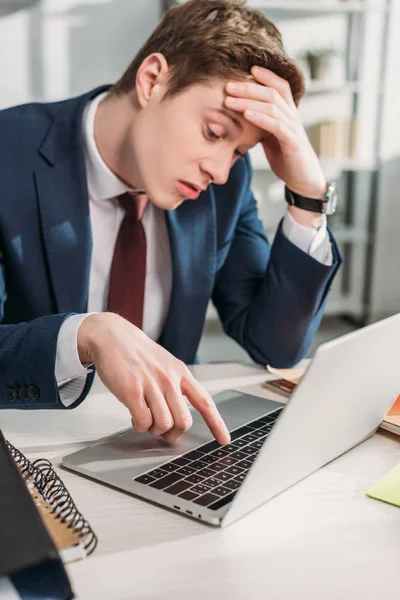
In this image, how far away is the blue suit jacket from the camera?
1.27 m

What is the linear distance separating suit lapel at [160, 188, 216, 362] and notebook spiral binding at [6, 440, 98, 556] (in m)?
→ 0.65

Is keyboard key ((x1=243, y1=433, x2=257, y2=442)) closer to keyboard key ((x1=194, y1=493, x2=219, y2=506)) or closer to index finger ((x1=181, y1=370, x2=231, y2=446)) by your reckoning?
index finger ((x1=181, y1=370, x2=231, y2=446))

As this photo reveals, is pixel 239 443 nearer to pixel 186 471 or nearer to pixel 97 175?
pixel 186 471

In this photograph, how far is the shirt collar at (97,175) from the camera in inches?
52.7

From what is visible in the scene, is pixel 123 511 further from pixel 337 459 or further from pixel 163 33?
pixel 163 33

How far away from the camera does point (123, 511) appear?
0.66m

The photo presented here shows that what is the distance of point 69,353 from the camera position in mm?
893

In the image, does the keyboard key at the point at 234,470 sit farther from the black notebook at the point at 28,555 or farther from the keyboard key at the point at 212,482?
the black notebook at the point at 28,555

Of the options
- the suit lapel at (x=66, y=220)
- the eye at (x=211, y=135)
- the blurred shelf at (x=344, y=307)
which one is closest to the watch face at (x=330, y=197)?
the eye at (x=211, y=135)

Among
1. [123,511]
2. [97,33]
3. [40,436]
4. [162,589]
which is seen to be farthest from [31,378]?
[97,33]

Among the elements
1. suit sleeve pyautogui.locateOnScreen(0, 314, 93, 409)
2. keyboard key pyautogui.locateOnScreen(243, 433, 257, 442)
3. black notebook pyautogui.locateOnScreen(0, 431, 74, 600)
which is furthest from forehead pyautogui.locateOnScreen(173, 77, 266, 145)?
black notebook pyautogui.locateOnScreen(0, 431, 74, 600)

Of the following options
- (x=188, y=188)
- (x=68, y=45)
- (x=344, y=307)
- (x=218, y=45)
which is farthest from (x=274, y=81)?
(x=344, y=307)

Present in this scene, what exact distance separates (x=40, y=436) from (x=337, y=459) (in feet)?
1.22

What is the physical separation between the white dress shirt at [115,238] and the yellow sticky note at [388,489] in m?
0.62
